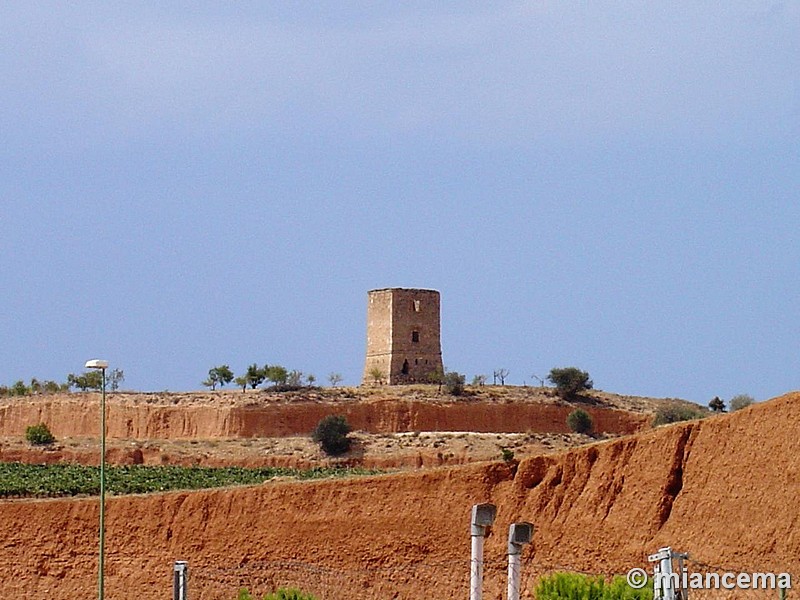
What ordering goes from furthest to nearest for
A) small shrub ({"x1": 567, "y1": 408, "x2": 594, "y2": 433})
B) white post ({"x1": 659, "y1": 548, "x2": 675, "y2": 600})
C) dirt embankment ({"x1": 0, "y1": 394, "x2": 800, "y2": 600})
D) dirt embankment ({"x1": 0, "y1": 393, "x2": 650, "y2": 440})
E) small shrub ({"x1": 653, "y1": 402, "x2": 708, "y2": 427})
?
dirt embankment ({"x1": 0, "y1": 393, "x2": 650, "y2": 440})
small shrub ({"x1": 567, "y1": 408, "x2": 594, "y2": 433})
small shrub ({"x1": 653, "y1": 402, "x2": 708, "y2": 427})
dirt embankment ({"x1": 0, "y1": 394, "x2": 800, "y2": 600})
white post ({"x1": 659, "y1": 548, "x2": 675, "y2": 600})

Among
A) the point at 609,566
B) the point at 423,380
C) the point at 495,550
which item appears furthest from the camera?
the point at 423,380

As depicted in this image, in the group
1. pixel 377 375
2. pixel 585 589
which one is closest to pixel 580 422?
pixel 377 375

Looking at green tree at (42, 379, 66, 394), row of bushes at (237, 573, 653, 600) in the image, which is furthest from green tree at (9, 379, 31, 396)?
row of bushes at (237, 573, 653, 600)

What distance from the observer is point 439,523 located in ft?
125

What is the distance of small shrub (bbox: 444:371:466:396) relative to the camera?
72.7 meters

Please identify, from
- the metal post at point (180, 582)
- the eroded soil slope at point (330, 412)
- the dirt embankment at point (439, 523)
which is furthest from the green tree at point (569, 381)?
the metal post at point (180, 582)

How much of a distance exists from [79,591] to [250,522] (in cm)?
494

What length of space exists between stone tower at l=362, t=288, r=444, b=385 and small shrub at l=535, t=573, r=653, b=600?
155 ft

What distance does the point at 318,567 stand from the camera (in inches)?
1544

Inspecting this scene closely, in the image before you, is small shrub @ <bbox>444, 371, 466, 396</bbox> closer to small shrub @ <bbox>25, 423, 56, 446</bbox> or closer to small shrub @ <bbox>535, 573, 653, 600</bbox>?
small shrub @ <bbox>25, 423, 56, 446</bbox>

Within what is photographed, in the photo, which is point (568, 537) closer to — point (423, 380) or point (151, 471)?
point (151, 471)

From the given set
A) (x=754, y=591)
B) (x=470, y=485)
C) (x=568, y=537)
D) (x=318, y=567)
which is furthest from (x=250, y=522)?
(x=754, y=591)

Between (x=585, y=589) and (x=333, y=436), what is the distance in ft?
125

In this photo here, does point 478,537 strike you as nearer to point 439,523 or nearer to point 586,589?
point 586,589
